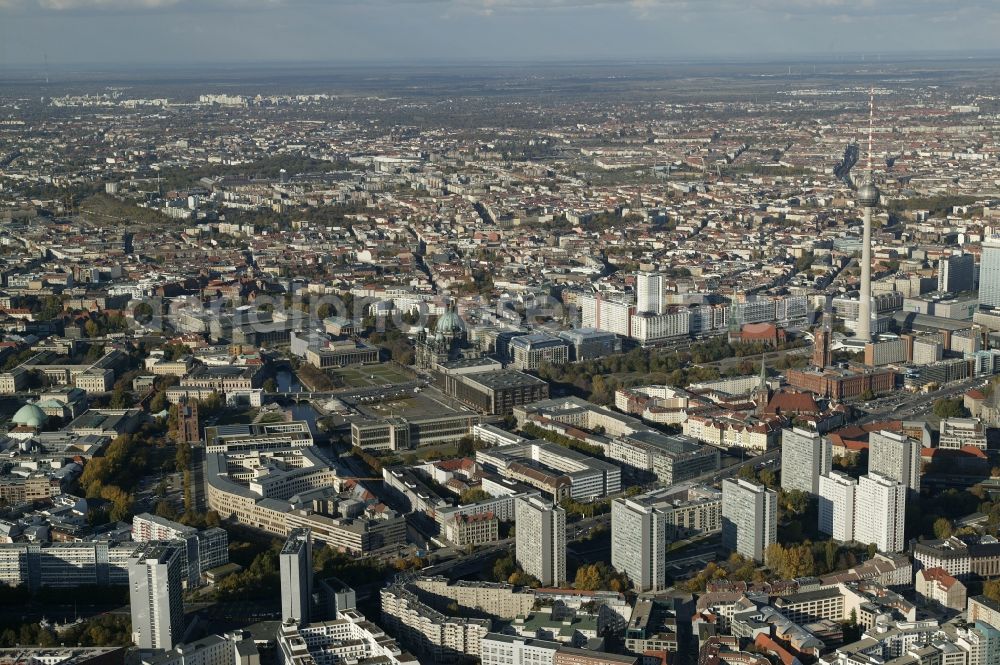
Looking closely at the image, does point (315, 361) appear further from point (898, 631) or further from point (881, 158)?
point (881, 158)

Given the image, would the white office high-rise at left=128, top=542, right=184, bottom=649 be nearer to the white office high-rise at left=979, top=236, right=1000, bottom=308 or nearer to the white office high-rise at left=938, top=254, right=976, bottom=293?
the white office high-rise at left=979, top=236, right=1000, bottom=308

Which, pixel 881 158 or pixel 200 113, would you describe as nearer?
pixel 881 158

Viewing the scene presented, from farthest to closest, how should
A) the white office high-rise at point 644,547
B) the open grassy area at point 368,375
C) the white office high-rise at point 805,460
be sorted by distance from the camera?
the open grassy area at point 368,375, the white office high-rise at point 805,460, the white office high-rise at point 644,547

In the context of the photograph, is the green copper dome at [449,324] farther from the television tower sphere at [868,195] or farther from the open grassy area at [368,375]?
the television tower sphere at [868,195]

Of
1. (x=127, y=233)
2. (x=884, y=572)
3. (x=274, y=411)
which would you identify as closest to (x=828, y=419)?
(x=884, y=572)

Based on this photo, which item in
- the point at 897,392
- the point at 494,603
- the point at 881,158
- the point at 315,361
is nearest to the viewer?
the point at 494,603

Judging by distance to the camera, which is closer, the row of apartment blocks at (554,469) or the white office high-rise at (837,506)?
the white office high-rise at (837,506)

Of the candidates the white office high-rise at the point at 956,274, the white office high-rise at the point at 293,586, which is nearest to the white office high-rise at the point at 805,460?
the white office high-rise at the point at 293,586
